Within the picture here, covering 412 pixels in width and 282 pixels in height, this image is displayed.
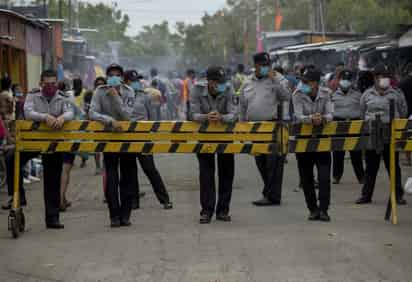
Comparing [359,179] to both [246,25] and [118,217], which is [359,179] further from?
[246,25]

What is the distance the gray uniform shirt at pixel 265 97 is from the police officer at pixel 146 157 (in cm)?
149

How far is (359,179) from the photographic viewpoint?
1566cm

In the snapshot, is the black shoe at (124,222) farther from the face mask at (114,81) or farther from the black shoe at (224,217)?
the face mask at (114,81)

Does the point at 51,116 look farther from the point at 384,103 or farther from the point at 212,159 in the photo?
the point at 384,103

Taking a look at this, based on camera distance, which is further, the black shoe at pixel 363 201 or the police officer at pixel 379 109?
the black shoe at pixel 363 201

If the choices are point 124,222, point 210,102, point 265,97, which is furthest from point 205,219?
point 265,97

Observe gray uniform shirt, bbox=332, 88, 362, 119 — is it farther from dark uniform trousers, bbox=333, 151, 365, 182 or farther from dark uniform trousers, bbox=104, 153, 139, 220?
dark uniform trousers, bbox=104, 153, 139, 220

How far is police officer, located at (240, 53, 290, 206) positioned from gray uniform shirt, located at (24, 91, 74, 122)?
2.71 meters

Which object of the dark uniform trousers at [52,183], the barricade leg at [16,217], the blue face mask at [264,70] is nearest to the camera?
the barricade leg at [16,217]

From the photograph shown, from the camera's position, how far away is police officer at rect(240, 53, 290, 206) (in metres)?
12.6

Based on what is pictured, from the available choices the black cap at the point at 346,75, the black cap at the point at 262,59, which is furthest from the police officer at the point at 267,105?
the black cap at the point at 346,75

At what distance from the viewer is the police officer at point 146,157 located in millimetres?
12883

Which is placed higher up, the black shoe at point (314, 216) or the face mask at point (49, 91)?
the face mask at point (49, 91)

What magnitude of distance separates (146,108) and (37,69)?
13963mm
